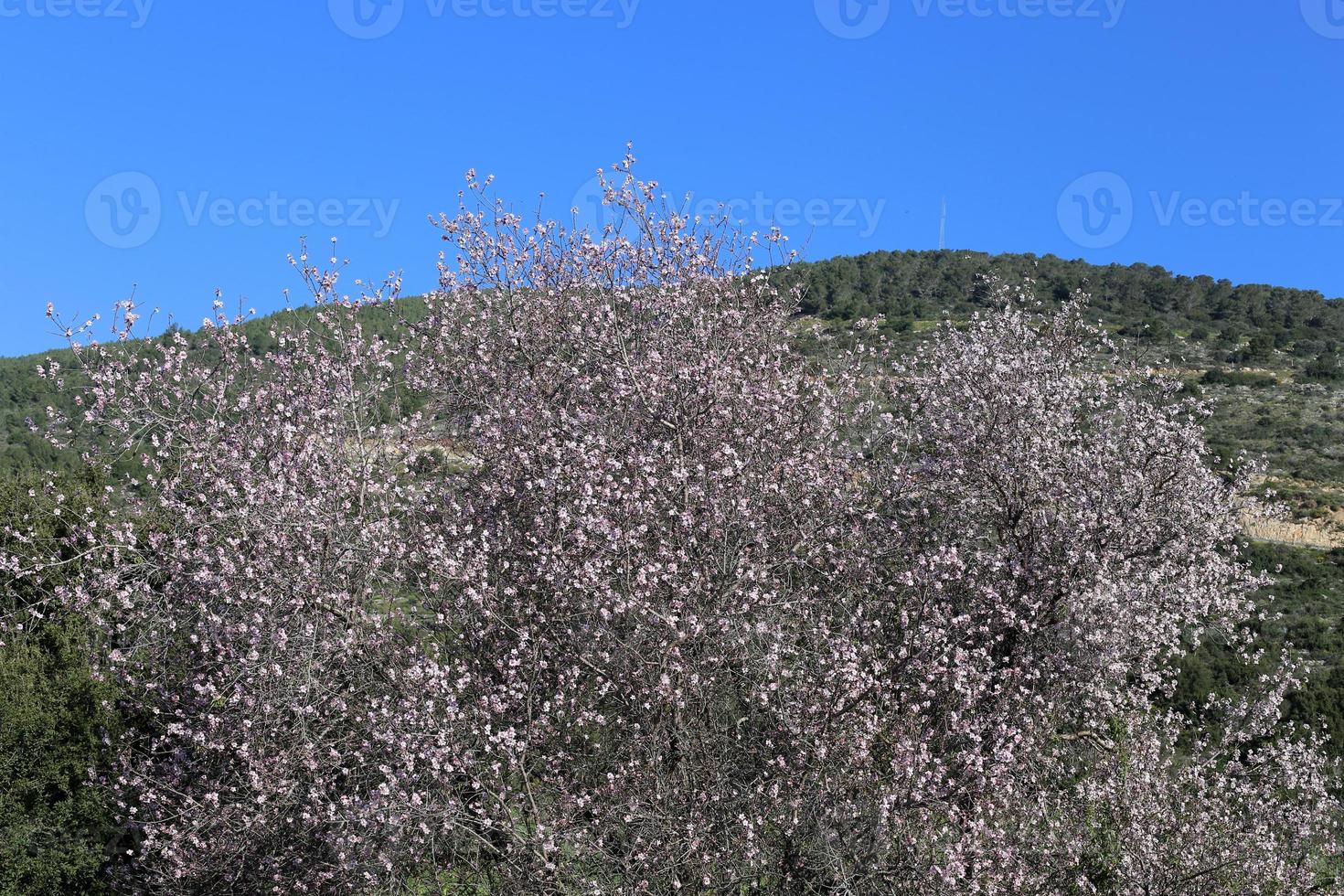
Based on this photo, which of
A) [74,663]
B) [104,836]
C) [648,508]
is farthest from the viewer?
[74,663]

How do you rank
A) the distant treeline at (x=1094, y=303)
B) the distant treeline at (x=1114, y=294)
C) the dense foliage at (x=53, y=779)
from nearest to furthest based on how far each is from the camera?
the dense foliage at (x=53, y=779) < the distant treeline at (x=1094, y=303) < the distant treeline at (x=1114, y=294)

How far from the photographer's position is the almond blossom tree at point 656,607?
825 cm

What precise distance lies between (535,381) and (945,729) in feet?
17.1

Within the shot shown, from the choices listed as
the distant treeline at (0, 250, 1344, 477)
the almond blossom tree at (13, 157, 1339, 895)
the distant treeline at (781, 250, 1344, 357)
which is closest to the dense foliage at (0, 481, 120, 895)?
the almond blossom tree at (13, 157, 1339, 895)

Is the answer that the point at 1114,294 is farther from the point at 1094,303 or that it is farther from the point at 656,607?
the point at 656,607

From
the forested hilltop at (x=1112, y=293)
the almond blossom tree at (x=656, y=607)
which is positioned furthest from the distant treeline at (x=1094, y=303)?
the almond blossom tree at (x=656, y=607)

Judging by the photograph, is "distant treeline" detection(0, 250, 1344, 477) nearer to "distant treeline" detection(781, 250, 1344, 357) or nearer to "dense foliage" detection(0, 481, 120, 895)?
"distant treeline" detection(781, 250, 1344, 357)

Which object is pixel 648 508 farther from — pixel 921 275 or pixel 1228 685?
pixel 921 275

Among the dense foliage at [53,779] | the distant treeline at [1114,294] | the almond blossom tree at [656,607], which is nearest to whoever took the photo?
the almond blossom tree at [656,607]

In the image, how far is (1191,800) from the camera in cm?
1130

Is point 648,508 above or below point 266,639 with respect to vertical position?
above

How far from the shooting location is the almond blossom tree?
27.1 feet

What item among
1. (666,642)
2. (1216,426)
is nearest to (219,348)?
(666,642)

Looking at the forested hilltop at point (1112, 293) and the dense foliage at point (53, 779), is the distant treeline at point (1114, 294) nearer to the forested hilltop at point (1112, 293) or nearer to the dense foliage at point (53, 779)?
the forested hilltop at point (1112, 293)
